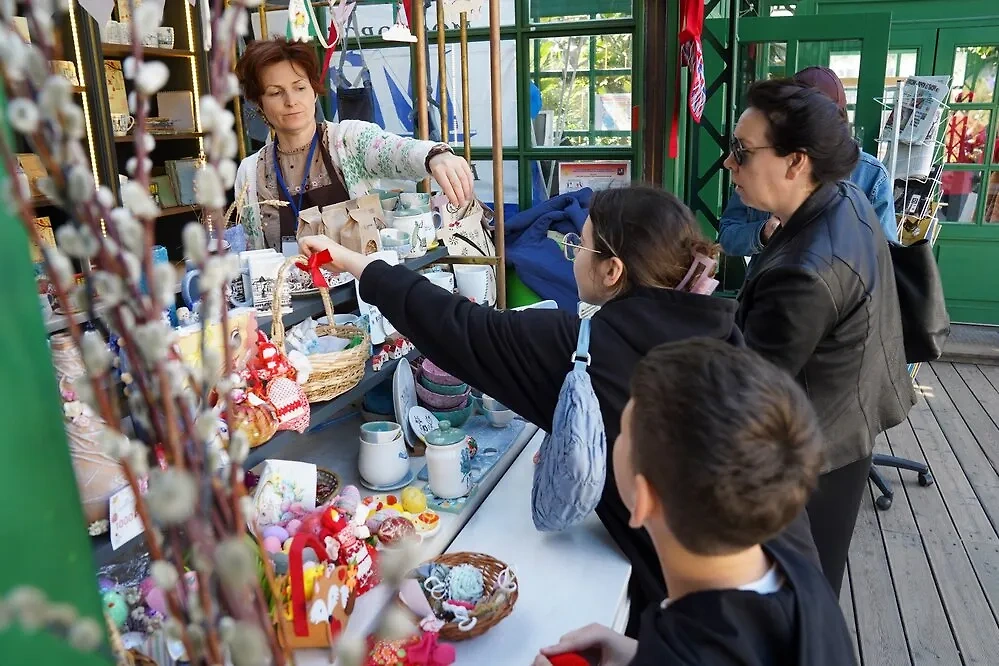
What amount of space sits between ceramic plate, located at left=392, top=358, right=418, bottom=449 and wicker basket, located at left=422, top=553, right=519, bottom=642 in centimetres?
53

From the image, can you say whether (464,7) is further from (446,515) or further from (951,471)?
(951,471)

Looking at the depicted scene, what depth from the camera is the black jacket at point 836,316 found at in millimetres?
1873

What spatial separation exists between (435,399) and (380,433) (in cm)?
36

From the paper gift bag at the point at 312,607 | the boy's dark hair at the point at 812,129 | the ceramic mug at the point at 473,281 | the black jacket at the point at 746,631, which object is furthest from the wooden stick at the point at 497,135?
the black jacket at the point at 746,631

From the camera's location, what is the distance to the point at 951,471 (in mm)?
3682

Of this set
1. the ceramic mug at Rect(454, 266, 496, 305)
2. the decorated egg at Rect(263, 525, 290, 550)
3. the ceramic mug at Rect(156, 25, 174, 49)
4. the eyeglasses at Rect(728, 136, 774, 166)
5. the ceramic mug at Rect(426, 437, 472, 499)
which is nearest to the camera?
the decorated egg at Rect(263, 525, 290, 550)

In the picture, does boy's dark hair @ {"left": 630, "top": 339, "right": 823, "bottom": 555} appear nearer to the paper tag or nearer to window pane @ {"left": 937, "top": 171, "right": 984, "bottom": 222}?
the paper tag

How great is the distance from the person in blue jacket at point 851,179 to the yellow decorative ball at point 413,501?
1.55m

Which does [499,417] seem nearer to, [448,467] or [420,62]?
[448,467]

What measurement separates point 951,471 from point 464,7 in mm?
3062

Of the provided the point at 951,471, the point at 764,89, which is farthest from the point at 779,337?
the point at 951,471

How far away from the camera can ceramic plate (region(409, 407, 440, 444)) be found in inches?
82.4

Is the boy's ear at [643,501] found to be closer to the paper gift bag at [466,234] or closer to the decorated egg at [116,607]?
the decorated egg at [116,607]

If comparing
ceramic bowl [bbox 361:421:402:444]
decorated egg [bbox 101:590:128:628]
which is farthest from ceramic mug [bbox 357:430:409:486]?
decorated egg [bbox 101:590:128:628]
